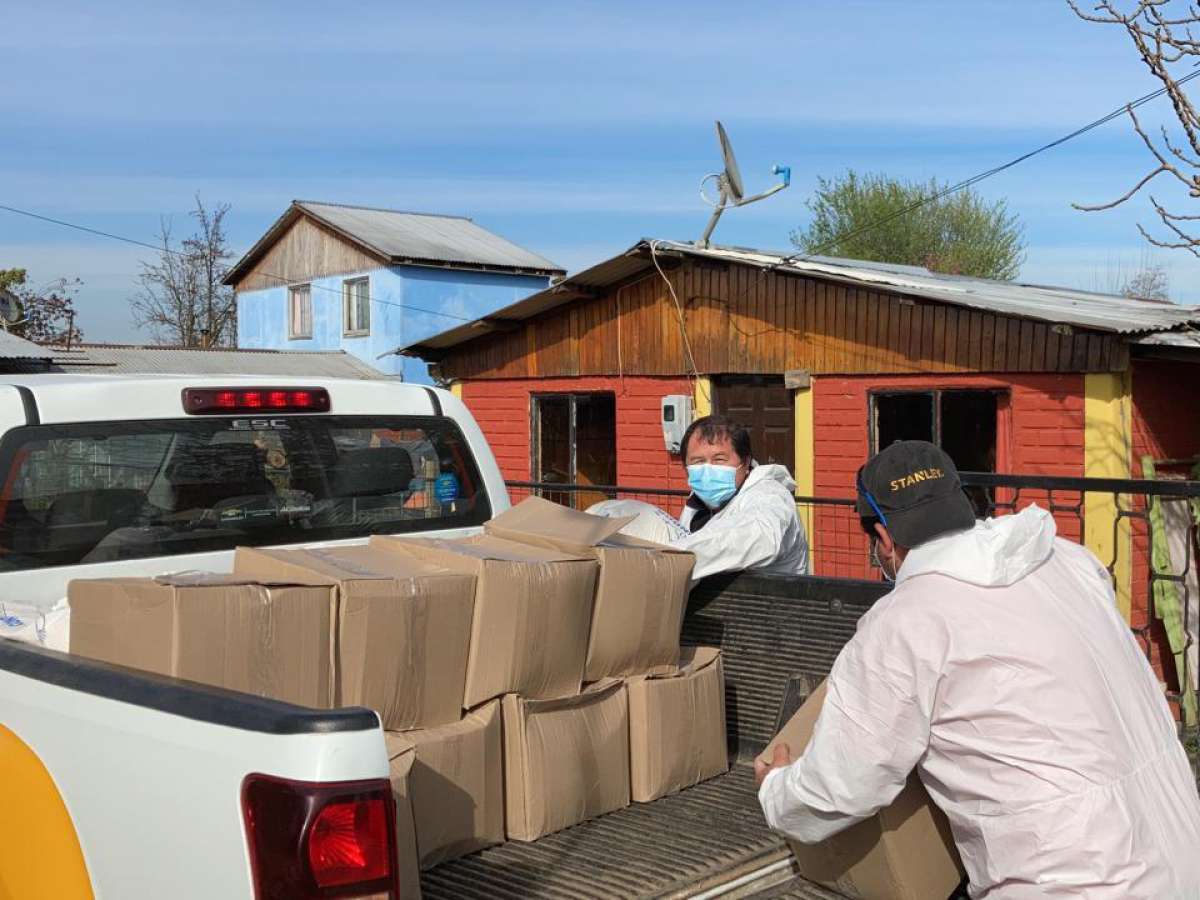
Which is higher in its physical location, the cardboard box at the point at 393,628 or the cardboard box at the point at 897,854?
the cardboard box at the point at 393,628

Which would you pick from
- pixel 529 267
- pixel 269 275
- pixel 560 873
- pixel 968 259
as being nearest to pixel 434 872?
pixel 560 873

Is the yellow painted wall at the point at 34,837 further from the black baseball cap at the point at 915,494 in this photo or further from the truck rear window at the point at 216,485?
the black baseball cap at the point at 915,494

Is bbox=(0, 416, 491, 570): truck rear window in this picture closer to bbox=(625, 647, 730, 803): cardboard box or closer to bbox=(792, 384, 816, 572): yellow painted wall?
bbox=(625, 647, 730, 803): cardboard box

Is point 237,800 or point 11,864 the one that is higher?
point 237,800

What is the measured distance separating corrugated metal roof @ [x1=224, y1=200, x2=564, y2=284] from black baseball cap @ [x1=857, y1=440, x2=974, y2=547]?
28129mm

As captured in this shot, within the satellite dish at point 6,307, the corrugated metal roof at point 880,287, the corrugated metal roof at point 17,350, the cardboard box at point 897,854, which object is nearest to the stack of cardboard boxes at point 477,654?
the cardboard box at point 897,854

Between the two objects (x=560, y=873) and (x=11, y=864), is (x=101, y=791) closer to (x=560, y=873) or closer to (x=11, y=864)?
(x=11, y=864)

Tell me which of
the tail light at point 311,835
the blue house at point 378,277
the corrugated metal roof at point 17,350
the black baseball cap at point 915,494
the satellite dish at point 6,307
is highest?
the blue house at point 378,277

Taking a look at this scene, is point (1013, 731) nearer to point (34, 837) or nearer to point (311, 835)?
point (311, 835)

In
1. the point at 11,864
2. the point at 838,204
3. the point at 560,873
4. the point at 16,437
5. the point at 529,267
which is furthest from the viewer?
the point at 838,204

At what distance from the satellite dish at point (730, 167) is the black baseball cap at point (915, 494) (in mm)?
11105

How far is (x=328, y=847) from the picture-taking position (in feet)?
6.33

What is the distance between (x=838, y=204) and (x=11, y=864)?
38171 mm

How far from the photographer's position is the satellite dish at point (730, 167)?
13180 millimetres
